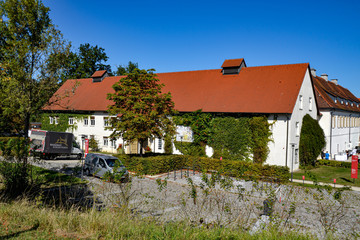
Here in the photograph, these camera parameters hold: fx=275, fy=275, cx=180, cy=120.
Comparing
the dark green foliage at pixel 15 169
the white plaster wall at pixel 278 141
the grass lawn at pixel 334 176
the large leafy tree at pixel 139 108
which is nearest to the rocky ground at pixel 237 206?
the dark green foliage at pixel 15 169

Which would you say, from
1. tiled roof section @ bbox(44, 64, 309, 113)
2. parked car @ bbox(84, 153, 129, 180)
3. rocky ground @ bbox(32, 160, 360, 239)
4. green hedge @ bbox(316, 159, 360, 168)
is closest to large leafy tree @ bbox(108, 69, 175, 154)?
parked car @ bbox(84, 153, 129, 180)

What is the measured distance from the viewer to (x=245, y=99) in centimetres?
2575

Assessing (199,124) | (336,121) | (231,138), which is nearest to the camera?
(231,138)

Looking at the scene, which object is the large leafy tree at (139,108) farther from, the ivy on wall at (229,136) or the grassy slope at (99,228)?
the grassy slope at (99,228)

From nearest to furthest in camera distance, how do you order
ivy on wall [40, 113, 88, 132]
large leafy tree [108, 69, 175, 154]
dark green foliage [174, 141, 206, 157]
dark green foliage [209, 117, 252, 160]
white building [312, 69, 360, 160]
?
large leafy tree [108, 69, 175, 154]
dark green foliage [209, 117, 252, 160]
dark green foliage [174, 141, 206, 157]
white building [312, 69, 360, 160]
ivy on wall [40, 113, 88, 132]

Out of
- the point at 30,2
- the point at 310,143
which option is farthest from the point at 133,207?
the point at 310,143

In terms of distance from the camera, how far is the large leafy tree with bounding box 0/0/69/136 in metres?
13.7

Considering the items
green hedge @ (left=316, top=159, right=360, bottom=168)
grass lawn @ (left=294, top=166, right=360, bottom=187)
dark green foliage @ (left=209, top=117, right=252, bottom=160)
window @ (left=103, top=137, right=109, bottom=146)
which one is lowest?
grass lawn @ (left=294, top=166, right=360, bottom=187)

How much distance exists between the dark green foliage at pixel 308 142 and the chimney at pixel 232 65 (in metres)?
8.41

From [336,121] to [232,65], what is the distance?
16.6m

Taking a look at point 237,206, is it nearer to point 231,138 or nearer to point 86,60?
point 231,138

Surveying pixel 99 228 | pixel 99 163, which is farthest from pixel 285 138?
pixel 99 228

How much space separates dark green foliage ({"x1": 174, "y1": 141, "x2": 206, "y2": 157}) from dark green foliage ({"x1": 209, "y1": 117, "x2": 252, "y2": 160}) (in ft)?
3.88

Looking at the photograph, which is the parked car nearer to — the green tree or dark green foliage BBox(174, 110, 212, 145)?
dark green foliage BBox(174, 110, 212, 145)
